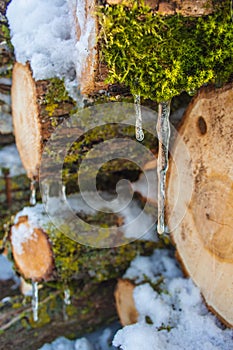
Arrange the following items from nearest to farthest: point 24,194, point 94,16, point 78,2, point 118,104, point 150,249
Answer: point 94,16, point 78,2, point 118,104, point 150,249, point 24,194

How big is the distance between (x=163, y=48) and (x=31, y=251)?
38.5 inches

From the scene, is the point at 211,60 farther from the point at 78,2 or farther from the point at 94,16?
the point at 78,2

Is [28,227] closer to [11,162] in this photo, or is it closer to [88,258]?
[88,258]

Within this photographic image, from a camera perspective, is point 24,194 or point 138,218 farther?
point 24,194

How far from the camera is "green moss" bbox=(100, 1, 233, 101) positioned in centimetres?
79

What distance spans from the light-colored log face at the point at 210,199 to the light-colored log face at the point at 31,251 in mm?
559

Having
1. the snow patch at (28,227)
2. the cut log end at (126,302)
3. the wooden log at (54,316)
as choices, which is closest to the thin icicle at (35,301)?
the wooden log at (54,316)

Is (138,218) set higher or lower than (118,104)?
lower

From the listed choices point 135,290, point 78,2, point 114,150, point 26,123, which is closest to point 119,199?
point 114,150

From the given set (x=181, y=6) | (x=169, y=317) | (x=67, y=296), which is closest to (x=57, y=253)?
(x=67, y=296)

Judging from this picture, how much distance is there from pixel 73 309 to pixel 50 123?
3.10 ft

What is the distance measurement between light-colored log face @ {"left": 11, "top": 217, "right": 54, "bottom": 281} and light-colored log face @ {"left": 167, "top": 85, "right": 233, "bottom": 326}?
1.84 feet

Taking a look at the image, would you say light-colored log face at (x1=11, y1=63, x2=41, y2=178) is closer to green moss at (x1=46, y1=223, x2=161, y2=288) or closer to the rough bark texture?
green moss at (x1=46, y1=223, x2=161, y2=288)

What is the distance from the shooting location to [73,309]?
5.39 feet
